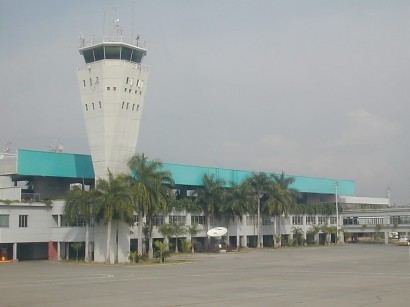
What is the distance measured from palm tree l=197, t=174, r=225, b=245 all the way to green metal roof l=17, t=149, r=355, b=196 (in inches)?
88.5

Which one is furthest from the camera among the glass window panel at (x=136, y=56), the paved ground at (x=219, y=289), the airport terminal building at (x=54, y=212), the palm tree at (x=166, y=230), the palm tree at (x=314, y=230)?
the palm tree at (x=314, y=230)

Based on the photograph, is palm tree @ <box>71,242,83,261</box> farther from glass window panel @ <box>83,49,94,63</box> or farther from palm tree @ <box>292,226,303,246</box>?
palm tree @ <box>292,226,303,246</box>

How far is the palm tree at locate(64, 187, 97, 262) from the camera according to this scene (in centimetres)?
6275

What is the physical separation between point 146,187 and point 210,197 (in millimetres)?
26320

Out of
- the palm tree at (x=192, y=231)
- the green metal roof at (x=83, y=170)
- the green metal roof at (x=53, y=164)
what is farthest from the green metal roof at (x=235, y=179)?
the green metal roof at (x=53, y=164)

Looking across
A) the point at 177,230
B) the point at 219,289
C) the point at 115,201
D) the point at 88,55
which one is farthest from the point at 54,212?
the point at 219,289

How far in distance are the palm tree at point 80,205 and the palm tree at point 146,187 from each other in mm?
4622

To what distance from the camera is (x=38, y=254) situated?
246 ft

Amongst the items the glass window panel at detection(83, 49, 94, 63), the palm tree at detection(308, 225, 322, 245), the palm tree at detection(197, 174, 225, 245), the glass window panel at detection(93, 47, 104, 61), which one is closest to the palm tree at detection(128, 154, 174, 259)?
the glass window panel at detection(93, 47, 104, 61)

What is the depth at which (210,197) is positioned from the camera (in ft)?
290

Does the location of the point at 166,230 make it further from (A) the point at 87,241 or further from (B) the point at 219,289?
(B) the point at 219,289

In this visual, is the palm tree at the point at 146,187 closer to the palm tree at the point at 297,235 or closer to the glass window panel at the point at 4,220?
the glass window panel at the point at 4,220

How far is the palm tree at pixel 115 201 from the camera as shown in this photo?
60844 mm

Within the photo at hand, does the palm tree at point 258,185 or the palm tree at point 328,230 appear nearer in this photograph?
the palm tree at point 258,185
